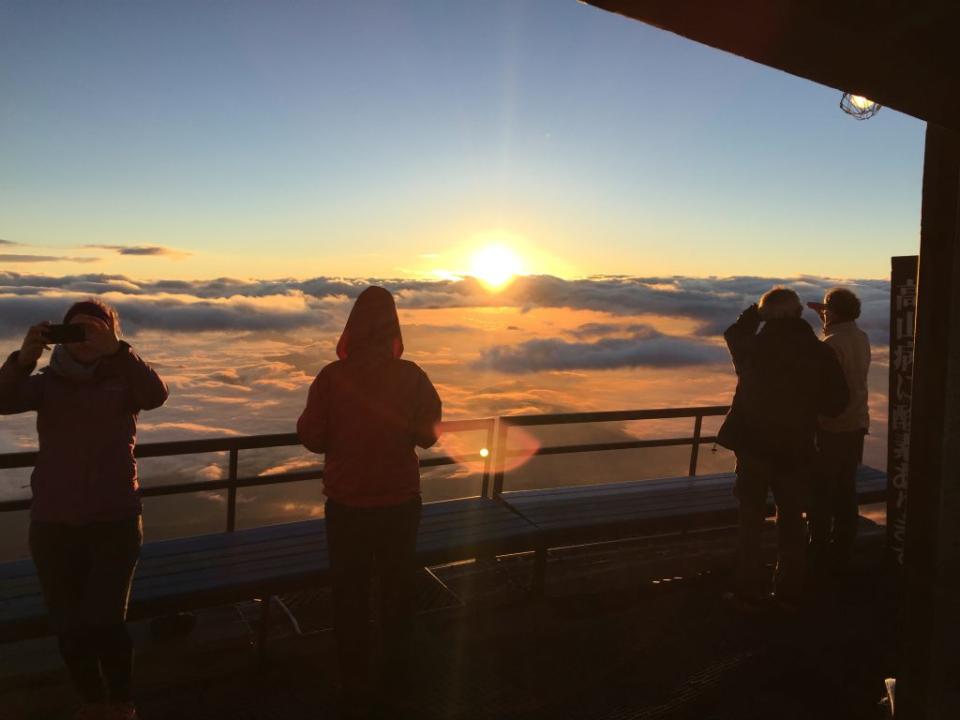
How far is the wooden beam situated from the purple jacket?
2627 mm

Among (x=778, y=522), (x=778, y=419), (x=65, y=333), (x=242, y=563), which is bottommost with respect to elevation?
(x=242, y=563)

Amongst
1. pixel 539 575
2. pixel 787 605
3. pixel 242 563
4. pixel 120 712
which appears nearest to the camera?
pixel 120 712

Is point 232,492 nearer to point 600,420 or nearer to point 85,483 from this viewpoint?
point 85,483

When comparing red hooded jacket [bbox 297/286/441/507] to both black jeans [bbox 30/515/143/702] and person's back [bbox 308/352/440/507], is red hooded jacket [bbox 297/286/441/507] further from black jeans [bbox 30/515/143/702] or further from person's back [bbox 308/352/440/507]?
black jeans [bbox 30/515/143/702]

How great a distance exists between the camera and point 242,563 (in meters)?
4.42

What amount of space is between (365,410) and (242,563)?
4.48 ft

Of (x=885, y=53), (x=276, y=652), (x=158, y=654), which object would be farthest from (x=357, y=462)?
(x=885, y=53)

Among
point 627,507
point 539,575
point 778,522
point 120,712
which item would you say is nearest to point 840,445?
point 778,522

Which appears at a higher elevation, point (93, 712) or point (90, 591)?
point (90, 591)

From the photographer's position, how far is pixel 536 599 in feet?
18.2

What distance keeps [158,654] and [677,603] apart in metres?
3.42

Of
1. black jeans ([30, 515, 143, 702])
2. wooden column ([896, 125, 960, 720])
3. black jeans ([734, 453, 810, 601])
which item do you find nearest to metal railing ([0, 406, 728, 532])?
black jeans ([30, 515, 143, 702])

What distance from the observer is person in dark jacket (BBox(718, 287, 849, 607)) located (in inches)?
203

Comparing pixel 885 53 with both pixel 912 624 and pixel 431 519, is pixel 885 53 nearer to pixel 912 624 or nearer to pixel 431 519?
pixel 912 624
